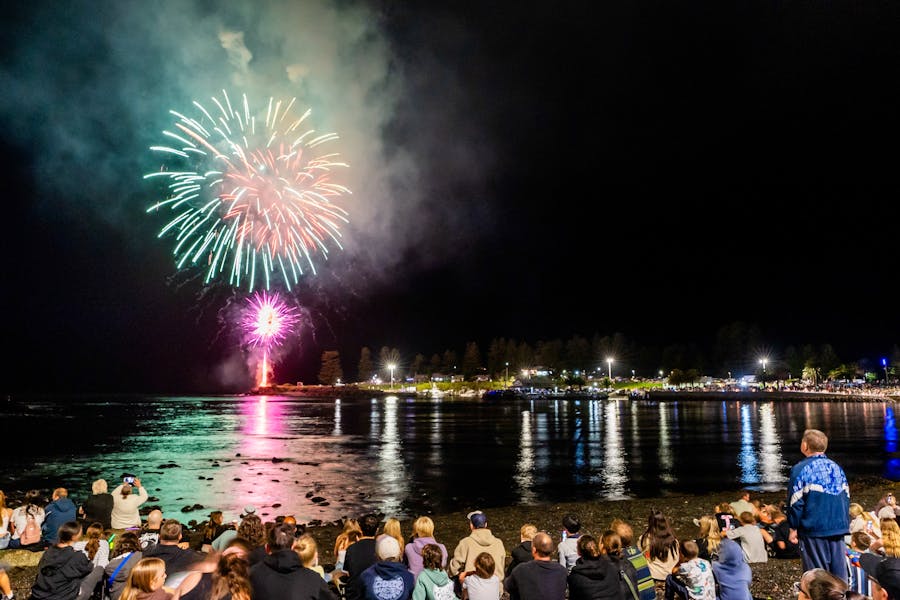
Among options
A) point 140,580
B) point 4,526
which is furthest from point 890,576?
point 4,526

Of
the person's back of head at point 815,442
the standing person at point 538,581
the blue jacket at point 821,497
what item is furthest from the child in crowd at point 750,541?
the standing person at point 538,581

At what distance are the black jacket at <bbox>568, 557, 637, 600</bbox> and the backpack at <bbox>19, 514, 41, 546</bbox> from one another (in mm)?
14143

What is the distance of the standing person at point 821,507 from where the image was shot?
7926mm

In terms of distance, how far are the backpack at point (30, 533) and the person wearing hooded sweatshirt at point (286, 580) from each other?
11.6 metres

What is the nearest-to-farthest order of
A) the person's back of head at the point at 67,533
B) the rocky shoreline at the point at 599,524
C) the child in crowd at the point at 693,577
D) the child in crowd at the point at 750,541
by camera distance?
the child in crowd at the point at 693,577 < the person's back of head at the point at 67,533 < the rocky shoreline at the point at 599,524 < the child in crowd at the point at 750,541

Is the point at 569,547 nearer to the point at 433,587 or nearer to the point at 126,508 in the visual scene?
the point at 433,587

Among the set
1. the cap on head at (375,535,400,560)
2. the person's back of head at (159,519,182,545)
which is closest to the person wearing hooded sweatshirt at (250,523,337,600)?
the cap on head at (375,535,400,560)

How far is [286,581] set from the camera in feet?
22.9

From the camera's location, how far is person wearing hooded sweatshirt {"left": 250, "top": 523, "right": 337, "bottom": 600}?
6.93 m

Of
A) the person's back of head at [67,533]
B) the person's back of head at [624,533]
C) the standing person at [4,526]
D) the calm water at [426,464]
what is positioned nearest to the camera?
the person's back of head at [67,533]

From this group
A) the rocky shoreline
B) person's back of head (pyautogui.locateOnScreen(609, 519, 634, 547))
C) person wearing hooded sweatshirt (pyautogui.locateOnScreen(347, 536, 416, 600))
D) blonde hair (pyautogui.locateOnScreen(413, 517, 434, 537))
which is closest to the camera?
person wearing hooded sweatshirt (pyautogui.locateOnScreen(347, 536, 416, 600))

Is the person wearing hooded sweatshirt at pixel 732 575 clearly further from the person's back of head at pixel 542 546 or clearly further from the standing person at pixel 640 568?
the person's back of head at pixel 542 546

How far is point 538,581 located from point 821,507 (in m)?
3.88

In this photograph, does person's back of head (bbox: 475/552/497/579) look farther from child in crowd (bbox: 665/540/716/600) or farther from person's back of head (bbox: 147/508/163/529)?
person's back of head (bbox: 147/508/163/529)
